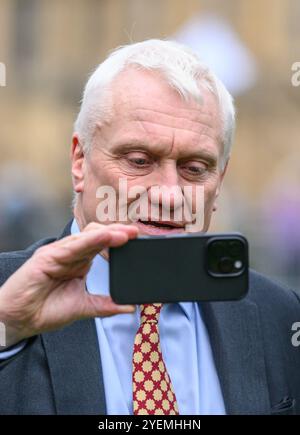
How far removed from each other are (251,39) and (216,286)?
1197 inches

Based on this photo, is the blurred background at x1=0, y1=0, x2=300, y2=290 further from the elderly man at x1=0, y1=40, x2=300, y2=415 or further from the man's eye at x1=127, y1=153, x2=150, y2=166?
the man's eye at x1=127, y1=153, x2=150, y2=166

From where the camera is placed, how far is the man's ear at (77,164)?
3969 mm

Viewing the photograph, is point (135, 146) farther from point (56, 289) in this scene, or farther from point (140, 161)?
point (56, 289)

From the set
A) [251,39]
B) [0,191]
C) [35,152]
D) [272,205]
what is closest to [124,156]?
[272,205]

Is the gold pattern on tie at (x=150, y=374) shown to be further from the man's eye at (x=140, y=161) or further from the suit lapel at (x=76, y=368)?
the man's eye at (x=140, y=161)

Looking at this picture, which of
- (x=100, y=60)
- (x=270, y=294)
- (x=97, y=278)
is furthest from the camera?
(x=100, y=60)

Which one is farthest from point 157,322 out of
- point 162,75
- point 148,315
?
point 162,75

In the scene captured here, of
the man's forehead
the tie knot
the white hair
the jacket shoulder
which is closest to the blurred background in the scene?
the jacket shoulder

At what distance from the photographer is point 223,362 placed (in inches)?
147

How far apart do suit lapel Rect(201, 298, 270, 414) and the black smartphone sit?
724mm

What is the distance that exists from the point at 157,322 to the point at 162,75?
0.89 meters

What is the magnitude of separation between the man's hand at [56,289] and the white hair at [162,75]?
3.20ft

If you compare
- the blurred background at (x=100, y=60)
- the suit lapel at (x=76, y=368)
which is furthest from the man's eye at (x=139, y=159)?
the blurred background at (x=100, y=60)

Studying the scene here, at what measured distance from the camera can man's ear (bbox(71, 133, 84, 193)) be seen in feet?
13.0
